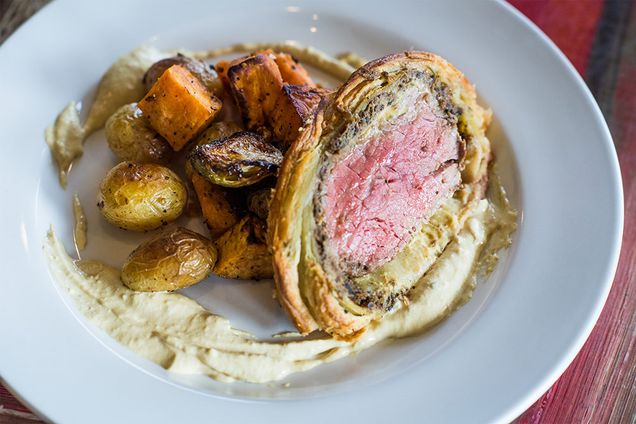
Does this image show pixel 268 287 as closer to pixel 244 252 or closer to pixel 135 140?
pixel 244 252

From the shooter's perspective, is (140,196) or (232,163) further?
(140,196)

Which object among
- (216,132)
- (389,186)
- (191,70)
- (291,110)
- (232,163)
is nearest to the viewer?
(232,163)

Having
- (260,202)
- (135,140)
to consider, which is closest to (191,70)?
(135,140)

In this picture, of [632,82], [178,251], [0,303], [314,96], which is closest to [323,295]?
[178,251]

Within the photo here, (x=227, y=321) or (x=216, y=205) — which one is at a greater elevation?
(x=216, y=205)

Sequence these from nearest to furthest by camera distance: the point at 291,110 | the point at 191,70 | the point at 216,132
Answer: the point at 291,110, the point at 216,132, the point at 191,70

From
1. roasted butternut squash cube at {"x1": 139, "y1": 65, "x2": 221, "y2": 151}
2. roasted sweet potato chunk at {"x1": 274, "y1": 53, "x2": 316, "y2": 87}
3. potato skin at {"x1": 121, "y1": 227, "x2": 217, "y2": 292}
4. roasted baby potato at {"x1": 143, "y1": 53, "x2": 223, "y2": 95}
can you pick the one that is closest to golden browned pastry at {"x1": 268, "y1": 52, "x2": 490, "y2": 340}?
potato skin at {"x1": 121, "y1": 227, "x2": 217, "y2": 292}

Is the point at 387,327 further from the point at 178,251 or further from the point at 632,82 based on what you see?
the point at 632,82
